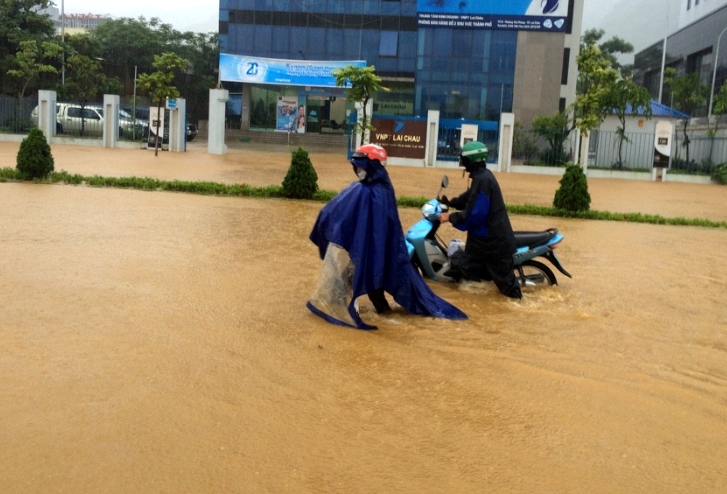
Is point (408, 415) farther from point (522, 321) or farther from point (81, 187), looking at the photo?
point (81, 187)

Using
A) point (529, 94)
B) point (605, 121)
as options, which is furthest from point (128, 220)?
point (529, 94)

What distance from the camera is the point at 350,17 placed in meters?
45.3

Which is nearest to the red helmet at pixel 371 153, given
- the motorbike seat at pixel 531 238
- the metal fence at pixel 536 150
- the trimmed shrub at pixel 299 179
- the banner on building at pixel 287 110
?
the motorbike seat at pixel 531 238

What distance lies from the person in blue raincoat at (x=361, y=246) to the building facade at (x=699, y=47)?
43.0 meters

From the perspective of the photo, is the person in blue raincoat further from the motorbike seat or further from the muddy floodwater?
the motorbike seat

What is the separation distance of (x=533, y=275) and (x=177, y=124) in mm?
25526

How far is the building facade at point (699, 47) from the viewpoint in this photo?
4684 centimetres

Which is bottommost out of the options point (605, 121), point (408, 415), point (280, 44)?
point (408, 415)

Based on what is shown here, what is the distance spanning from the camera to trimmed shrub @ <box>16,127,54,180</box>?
1540 cm

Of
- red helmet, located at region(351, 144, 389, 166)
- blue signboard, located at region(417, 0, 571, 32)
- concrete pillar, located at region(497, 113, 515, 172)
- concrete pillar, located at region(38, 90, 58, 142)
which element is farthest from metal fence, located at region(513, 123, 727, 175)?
red helmet, located at region(351, 144, 389, 166)

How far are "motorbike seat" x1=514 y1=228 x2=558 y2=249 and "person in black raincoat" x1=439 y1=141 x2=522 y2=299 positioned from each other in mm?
298

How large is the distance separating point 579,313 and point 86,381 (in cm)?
424

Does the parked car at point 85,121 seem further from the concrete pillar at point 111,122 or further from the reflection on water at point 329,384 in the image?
the reflection on water at point 329,384

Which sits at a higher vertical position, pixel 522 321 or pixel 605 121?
pixel 605 121
